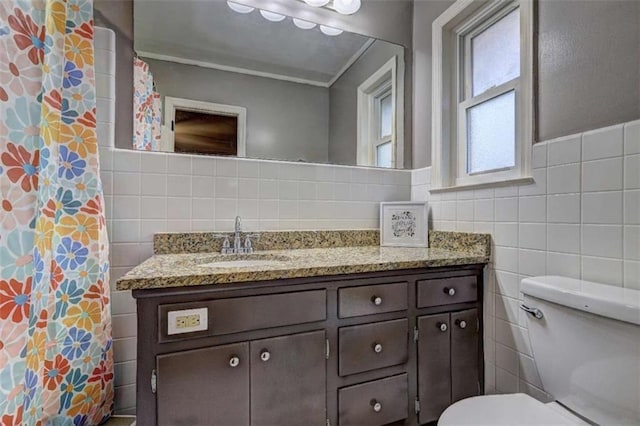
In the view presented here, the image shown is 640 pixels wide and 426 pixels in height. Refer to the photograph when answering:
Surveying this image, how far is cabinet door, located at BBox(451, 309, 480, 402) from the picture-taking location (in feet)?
4.42

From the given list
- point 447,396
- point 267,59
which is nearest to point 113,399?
point 447,396

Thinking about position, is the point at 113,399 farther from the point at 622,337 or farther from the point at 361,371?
the point at 622,337

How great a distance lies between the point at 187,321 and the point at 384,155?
1403mm

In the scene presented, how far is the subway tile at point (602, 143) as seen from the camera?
99cm

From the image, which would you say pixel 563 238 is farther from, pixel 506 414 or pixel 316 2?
pixel 316 2

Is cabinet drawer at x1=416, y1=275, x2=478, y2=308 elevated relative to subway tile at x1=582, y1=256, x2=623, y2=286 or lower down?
lower down

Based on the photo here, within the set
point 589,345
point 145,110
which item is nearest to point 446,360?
point 589,345

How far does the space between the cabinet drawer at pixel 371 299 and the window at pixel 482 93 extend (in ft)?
2.27

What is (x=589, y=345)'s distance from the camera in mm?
897

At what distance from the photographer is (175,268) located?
106cm

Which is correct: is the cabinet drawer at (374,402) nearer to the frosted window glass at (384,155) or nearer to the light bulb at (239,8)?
the frosted window glass at (384,155)

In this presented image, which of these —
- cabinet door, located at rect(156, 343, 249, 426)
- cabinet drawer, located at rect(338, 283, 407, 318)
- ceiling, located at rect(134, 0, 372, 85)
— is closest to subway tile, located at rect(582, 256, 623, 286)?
cabinet drawer, located at rect(338, 283, 407, 318)

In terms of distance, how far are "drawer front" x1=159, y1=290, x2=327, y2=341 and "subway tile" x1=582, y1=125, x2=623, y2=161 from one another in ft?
3.34

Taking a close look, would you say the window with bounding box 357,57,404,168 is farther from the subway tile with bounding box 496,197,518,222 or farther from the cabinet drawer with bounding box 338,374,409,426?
the cabinet drawer with bounding box 338,374,409,426
